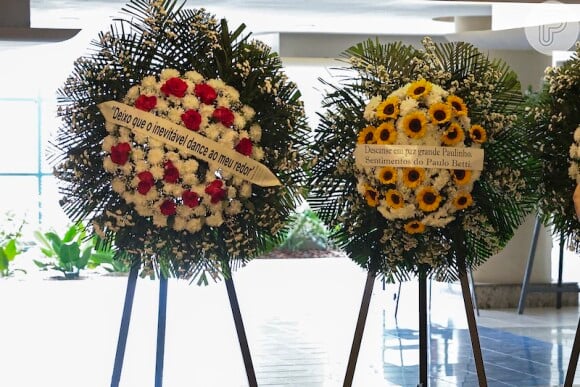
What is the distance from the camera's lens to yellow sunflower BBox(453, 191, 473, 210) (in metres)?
4.66

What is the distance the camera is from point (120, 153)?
4.39 m

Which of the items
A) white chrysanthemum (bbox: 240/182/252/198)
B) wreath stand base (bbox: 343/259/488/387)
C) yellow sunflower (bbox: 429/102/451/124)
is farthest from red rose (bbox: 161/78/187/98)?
wreath stand base (bbox: 343/259/488/387)


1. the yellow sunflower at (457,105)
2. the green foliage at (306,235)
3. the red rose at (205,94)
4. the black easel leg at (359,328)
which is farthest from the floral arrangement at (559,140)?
the green foliage at (306,235)

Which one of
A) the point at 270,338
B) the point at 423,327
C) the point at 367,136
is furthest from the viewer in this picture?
the point at 270,338

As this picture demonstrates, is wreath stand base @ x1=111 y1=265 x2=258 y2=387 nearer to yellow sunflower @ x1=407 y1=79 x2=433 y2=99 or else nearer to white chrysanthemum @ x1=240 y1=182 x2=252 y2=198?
white chrysanthemum @ x1=240 y1=182 x2=252 y2=198

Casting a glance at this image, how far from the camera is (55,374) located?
21.6 feet

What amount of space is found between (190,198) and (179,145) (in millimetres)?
228

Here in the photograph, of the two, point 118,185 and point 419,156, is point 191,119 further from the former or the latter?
point 419,156

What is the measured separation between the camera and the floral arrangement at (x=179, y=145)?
4.41m

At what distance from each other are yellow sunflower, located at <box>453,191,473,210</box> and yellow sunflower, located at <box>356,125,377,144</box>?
0.45 meters

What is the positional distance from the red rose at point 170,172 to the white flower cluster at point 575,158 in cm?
195

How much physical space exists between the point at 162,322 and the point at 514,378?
261 centimetres

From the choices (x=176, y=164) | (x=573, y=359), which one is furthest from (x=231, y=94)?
(x=573, y=359)

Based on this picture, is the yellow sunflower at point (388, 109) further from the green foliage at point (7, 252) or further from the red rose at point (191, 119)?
the green foliage at point (7, 252)
